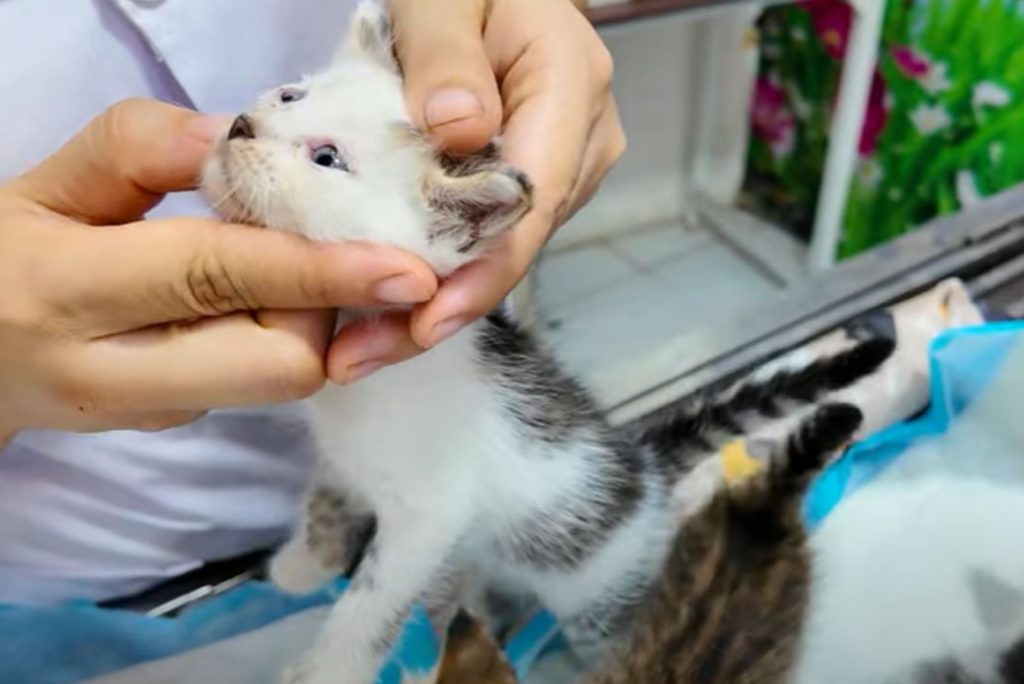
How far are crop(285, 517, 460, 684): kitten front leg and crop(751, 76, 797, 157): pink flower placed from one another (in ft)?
4.80

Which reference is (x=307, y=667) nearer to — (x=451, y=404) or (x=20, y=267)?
(x=451, y=404)

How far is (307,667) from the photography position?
0.86 meters

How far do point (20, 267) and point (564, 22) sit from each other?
39 cm

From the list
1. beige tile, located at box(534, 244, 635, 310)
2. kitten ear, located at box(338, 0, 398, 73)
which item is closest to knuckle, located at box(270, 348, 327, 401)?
kitten ear, located at box(338, 0, 398, 73)

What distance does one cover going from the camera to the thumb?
2.01 ft

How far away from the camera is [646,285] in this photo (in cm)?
193

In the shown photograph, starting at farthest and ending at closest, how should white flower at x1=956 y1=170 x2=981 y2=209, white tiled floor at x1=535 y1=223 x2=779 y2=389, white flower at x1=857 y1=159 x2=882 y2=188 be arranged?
white flower at x1=857 y1=159 x2=882 y2=188 → white flower at x1=956 y1=170 x2=981 y2=209 → white tiled floor at x1=535 y1=223 x2=779 y2=389

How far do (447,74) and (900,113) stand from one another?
1.50m

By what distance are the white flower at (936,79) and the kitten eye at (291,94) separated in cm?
149

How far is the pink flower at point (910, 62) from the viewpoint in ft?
6.10

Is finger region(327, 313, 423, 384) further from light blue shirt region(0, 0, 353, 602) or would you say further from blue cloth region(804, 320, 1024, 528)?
blue cloth region(804, 320, 1024, 528)

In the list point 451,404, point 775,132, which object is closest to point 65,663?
point 451,404

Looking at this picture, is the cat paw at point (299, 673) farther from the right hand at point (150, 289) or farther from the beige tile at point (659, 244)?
the beige tile at point (659, 244)

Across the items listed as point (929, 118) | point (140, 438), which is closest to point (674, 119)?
point (929, 118)
